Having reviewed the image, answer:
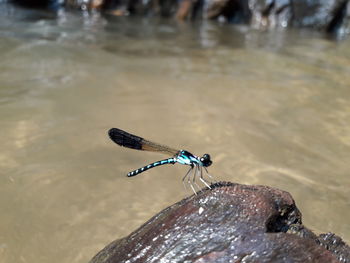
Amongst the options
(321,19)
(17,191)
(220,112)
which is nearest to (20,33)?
(220,112)

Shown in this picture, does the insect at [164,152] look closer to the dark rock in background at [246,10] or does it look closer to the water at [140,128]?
the water at [140,128]

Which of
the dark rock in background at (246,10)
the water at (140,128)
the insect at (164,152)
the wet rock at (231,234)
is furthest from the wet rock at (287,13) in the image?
the wet rock at (231,234)

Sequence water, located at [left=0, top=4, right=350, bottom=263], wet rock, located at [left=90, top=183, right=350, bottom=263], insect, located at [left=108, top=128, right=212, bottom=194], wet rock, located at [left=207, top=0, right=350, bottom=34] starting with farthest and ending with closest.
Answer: wet rock, located at [left=207, top=0, right=350, bottom=34] → water, located at [left=0, top=4, right=350, bottom=263] → insect, located at [left=108, top=128, right=212, bottom=194] → wet rock, located at [left=90, top=183, right=350, bottom=263]

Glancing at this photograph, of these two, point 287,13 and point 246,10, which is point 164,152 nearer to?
point 287,13

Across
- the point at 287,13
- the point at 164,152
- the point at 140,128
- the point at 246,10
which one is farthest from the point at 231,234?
the point at 246,10

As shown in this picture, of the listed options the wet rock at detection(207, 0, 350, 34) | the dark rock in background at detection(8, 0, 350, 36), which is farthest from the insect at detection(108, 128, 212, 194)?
the wet rock at detection(207, 0, 350, 34)

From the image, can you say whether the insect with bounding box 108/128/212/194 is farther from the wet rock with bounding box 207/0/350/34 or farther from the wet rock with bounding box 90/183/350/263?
the wet rock with bounding box 207/0/350/34
